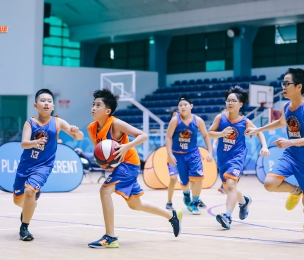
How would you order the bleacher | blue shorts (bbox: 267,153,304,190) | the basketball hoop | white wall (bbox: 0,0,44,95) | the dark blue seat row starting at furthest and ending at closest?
the basketball hoop
the dark blue seat row
the bleacher
white wall (bbox: 0,0,44,95)
blue shorts (bbox: 267,153,304,190)

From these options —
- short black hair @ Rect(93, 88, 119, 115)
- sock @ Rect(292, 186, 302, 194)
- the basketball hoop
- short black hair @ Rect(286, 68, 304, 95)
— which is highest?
the basketball hoop

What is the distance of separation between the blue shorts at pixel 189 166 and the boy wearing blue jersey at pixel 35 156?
10.8ft

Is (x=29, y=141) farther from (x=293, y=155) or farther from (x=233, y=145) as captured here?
(x=233, y=145)

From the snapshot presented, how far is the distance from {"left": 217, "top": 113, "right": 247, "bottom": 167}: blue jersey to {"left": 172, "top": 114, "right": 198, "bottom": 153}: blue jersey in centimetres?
159

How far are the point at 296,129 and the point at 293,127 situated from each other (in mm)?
46

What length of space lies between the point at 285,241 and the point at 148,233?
1609 mm

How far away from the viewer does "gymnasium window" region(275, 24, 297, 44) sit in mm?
30922

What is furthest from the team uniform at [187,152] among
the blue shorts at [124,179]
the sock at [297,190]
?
the blue shorts at [124,179]

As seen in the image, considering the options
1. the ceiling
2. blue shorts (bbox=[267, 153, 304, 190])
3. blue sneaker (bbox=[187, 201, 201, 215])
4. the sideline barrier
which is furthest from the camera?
the ceiling

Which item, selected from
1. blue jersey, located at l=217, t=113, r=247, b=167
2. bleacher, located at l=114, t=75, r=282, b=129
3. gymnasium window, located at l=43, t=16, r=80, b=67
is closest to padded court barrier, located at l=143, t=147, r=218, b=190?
blue jersey, located at l=217, t=113, r=247, b=167

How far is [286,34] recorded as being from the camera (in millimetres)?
31172

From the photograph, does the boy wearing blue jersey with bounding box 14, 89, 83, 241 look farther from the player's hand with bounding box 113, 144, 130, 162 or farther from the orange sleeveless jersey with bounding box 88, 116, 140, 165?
the player's hand with bounding box 113, 144, 130, 162

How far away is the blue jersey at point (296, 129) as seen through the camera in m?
7.11

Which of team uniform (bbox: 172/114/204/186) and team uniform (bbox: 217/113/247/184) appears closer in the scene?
team uniform (bbox: 217/113/247/184)
